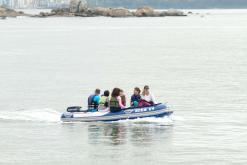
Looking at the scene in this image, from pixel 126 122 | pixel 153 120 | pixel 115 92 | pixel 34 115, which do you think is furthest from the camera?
pixel 34 115

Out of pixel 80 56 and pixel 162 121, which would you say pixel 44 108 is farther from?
pixel 80 56

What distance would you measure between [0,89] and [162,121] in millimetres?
20368

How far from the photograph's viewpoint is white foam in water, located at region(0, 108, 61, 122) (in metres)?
42.7

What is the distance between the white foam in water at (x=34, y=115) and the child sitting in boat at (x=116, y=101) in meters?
3.15

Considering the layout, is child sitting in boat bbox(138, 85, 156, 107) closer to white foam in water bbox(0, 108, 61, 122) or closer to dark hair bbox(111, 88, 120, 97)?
dark hair bbox(111, 88, 120, 97)

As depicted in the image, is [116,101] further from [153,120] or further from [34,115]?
[34,115]

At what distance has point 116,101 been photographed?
4028 centimetres

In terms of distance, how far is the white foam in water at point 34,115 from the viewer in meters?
42.7

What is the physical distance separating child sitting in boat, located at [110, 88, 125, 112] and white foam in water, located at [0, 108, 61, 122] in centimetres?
315

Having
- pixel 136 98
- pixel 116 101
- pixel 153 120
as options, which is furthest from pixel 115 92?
pixel 153 120

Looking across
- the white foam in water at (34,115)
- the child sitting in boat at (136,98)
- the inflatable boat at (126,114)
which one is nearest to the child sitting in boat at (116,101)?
the inflatable boat at (126,114)

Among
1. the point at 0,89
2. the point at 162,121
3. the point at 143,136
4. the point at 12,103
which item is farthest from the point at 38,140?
the point at 0,89

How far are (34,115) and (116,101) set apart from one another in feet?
17.2

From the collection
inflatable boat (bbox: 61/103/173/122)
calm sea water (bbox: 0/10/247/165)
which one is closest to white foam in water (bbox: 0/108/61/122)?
calm sea water (bbox: 0/10/247/165)
